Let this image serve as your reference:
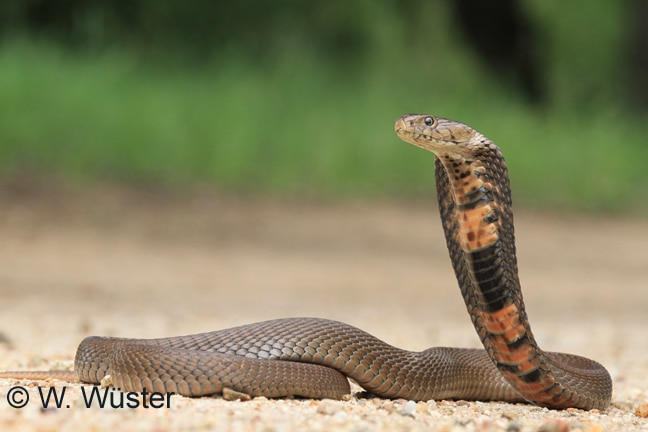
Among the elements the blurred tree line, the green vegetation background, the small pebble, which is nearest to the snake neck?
the small pebble

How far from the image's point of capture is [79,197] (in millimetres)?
13383

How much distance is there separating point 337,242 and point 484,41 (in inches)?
448

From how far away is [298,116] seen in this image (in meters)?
17.2

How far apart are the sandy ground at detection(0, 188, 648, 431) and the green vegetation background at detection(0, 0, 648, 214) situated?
0.74 meters

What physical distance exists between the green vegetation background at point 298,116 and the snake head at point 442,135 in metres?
10.5

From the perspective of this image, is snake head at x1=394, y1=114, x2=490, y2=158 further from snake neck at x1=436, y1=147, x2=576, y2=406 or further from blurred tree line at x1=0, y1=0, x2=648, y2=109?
blurred tree line at x1=0, y1=0, x2=648, y2=109

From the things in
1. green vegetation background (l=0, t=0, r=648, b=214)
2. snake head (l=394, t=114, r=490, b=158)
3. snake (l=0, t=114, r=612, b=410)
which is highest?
green vegetation background (l=0, t=0, r=648, b=214)

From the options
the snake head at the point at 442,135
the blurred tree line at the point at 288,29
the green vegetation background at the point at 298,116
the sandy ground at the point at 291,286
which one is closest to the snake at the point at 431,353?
the snake head at the point at 442,135

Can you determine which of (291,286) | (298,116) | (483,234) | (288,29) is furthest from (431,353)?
(288,29)

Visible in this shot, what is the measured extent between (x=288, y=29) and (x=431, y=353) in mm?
17255

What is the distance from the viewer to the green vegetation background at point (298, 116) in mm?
14461

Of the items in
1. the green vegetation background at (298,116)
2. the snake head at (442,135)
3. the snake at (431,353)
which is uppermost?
the green vegetation background at (298,116)

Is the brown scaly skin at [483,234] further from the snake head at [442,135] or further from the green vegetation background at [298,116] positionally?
the green vegetation background at [298,116]

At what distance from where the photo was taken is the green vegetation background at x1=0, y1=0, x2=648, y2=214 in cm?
1446
